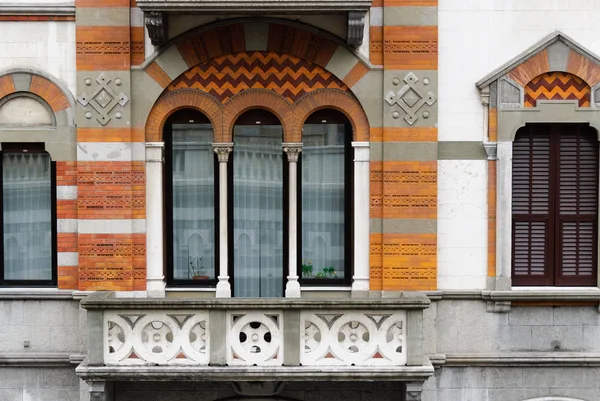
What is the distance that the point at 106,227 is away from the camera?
10750 mm

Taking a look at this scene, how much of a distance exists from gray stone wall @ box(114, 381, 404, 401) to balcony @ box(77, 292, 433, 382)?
115cm

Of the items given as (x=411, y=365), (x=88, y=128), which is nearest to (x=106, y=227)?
(x=88, y=128)

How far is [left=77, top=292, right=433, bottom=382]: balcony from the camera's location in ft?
31.9

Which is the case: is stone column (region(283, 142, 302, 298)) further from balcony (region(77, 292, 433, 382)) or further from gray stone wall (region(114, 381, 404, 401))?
gray stone wall (region(114, 381, 404, 401))

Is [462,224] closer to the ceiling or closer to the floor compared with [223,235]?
closer to the ceiling

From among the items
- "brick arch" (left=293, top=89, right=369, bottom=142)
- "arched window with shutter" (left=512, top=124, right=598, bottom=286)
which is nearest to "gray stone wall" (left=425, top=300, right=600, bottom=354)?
"arched window with shutter" (left=512, top=124, right=598, bottom=286)

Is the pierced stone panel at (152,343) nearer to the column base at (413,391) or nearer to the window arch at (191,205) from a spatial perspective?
the window arch at (191,205)

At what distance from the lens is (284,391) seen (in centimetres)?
1094

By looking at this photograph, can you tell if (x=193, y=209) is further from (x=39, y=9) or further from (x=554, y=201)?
(x=554, y=201)

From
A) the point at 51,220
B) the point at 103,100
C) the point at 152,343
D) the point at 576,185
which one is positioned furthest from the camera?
the point at 51,220

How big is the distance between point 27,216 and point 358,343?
216 inches

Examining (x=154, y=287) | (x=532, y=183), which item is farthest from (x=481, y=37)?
(x=154, y=287)

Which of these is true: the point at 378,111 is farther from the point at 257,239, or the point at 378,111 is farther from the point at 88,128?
the point at 88,128

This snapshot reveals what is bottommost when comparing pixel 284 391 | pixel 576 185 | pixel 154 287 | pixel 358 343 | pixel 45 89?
pixel 284 391
